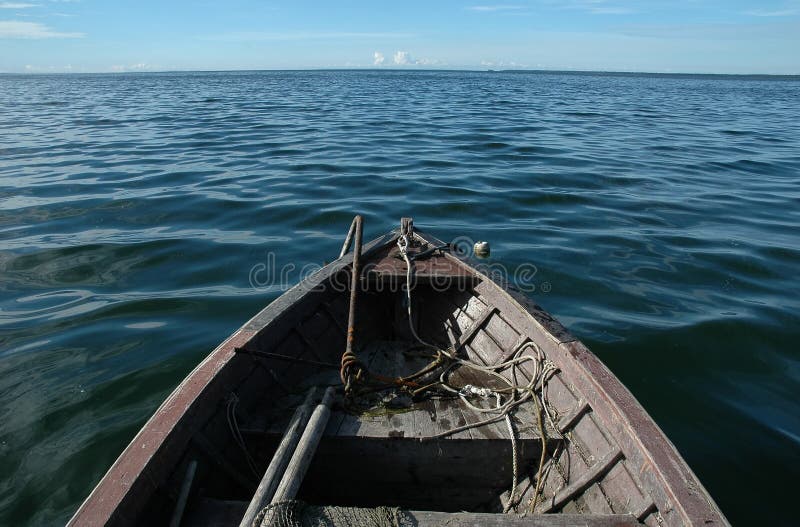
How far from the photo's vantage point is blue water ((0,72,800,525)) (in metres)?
4.97

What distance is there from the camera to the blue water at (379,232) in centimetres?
497

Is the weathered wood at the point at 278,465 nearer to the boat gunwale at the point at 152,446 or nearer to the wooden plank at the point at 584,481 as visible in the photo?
the boat gunwale at the point at 152,446

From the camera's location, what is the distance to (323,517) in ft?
8.95

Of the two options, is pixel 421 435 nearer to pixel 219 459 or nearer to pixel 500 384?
pixel 500 384

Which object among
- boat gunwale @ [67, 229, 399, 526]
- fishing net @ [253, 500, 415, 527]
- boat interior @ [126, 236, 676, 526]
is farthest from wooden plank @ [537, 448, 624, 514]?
boat gunwale @ [67, 229, 399, 526]

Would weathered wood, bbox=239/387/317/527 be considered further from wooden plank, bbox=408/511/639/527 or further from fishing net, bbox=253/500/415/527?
wooden plank, bbox=408/511/639/527

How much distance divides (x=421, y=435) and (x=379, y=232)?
23.5ft

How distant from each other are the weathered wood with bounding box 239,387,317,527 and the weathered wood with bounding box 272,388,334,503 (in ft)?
0.14

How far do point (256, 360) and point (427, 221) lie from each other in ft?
25.0

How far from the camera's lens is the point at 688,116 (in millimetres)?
30562

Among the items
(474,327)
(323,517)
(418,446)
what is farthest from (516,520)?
(474,327)

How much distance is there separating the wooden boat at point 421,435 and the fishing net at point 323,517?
6cm

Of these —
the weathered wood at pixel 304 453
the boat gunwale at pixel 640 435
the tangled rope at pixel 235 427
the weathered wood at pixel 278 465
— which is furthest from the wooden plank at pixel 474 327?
the tangled rope at pixel 235 427

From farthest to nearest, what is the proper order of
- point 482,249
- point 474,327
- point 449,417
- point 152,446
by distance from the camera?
point 482,249
point 474,327
point 449,417
point 152,446
